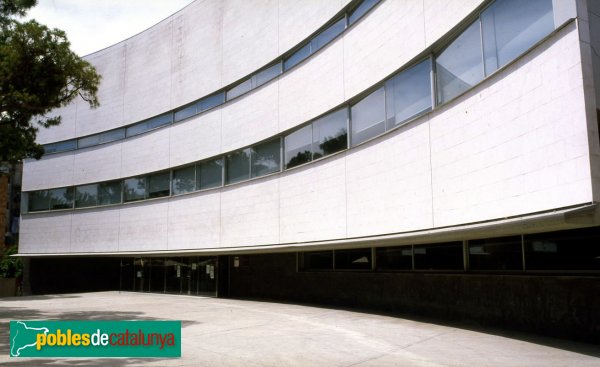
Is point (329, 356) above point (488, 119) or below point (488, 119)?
below

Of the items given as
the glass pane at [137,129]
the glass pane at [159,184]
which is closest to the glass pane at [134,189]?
the glass pane at [159,184]

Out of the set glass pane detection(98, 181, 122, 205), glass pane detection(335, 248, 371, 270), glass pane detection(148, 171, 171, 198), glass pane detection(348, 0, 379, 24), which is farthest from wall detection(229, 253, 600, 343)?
glass pane detection(98, 181, 122, 205)

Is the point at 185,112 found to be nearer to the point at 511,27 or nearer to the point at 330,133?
the point at 330,133

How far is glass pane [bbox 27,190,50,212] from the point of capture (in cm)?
3173

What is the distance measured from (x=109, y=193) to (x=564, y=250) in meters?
24.3

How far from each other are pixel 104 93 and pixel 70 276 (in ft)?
40.4

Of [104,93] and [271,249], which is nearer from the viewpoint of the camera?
[271,249]

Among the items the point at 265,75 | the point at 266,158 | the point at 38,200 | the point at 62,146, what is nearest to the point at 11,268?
the point at 38,200

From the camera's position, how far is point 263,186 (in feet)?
64.1

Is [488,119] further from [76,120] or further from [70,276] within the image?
[70,276]

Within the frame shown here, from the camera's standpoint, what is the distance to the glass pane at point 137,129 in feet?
89.1

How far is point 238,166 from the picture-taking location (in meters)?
21.4

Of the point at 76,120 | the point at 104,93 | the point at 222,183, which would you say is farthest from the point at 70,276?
the point at 222,183

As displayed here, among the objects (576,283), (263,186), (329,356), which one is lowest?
(329,356)
